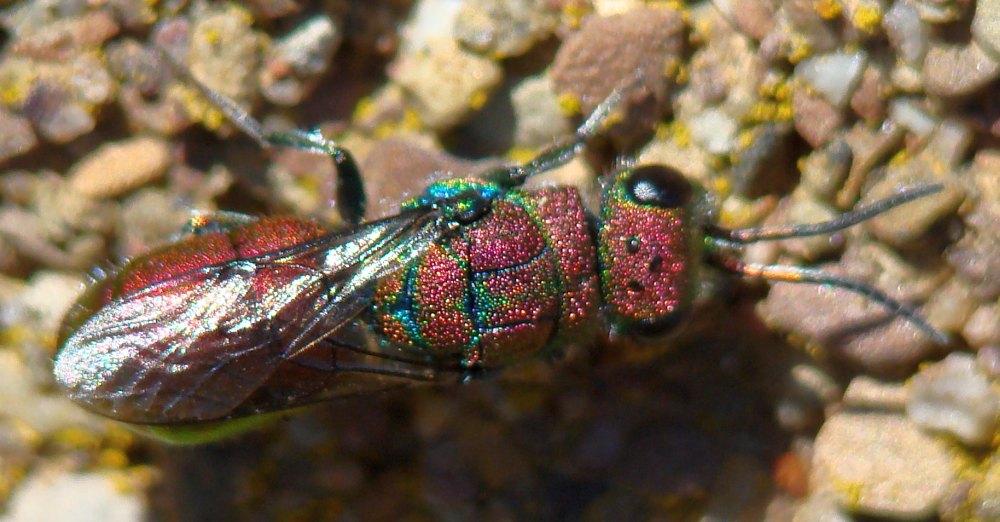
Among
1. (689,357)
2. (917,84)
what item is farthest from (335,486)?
(917,84)

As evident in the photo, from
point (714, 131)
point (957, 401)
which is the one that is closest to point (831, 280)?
point (957, 401)

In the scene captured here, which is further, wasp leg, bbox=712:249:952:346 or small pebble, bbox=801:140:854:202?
small pebble, bbox=801:140:854:202

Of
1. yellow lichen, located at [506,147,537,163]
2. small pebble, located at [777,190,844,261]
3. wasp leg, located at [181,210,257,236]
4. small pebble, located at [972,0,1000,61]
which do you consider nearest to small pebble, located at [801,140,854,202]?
small pebble, located at [777,190,844,261]

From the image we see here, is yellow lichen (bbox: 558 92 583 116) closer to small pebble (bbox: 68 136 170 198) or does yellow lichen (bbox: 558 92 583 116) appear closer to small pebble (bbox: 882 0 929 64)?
small pebble (bbox: 882 0 929 64)

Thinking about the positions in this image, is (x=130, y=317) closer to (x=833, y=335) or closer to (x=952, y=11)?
(x=833, y=335)

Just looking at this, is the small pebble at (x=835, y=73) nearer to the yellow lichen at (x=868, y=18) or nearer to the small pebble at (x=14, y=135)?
the yellow lichen at (x=868, y=18)

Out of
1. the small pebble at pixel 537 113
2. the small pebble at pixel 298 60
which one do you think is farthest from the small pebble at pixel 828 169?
the small pebble at pixel 298 60
